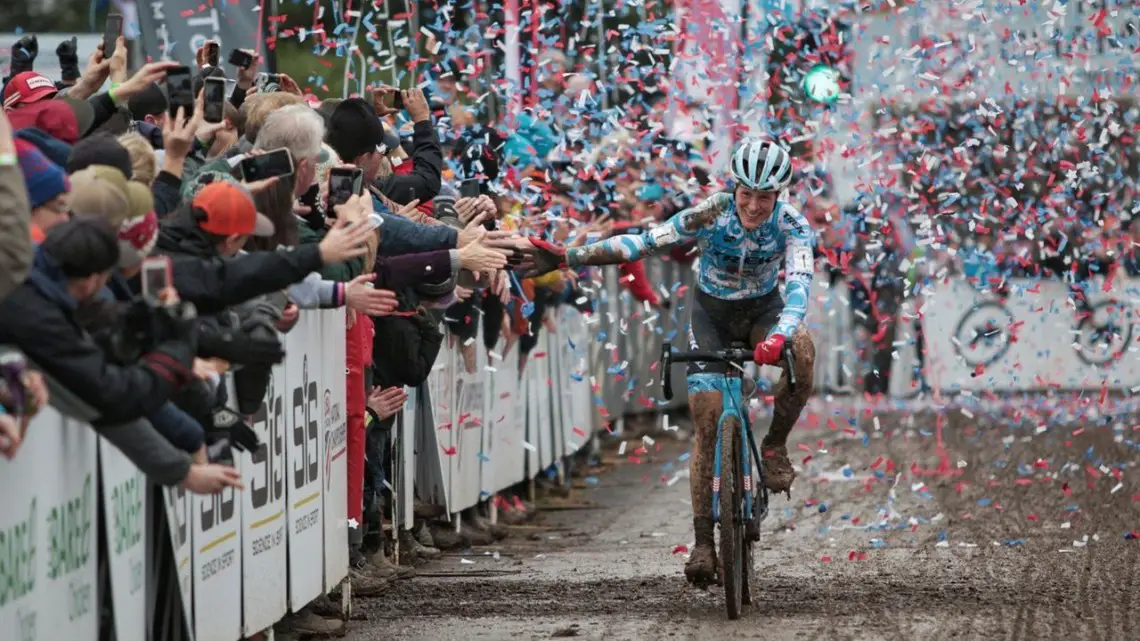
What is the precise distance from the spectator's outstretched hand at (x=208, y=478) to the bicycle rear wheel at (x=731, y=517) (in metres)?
3.51

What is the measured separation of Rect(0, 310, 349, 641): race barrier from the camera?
21.0 ft

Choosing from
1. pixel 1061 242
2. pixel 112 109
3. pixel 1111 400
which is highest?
pixel 112 109

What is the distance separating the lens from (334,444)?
10547 millimetres

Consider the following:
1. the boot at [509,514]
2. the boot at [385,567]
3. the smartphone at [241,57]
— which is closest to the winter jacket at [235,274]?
the smartphone at [241,57]

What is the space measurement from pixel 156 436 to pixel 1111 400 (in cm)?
2059

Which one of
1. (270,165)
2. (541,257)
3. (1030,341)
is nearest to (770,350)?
(541,257)

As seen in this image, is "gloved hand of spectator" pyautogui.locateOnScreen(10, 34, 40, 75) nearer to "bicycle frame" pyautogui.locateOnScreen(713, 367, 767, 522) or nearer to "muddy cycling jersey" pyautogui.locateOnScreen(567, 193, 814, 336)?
"muddy cycling jersey" pyautogui.locateOnScreen(567, 193, 814, 336)

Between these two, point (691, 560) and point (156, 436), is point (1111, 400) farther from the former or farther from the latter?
point (156, 436)

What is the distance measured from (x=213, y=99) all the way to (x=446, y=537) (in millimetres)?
5106

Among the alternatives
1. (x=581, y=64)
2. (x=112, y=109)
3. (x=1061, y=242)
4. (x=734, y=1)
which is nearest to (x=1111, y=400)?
(x=1061, y=242)

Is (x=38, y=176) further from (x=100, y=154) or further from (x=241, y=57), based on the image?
(x=241, y=57)

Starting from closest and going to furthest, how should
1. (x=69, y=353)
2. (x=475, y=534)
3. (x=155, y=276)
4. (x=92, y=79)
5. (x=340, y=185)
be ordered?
(x=69, y=353) → (x=155, y=276) → (x=92, y=79) → (x=340, y=185) → (x=475, y=534)

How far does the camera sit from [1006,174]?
1030 inches

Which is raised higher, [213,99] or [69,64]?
[69,64]
